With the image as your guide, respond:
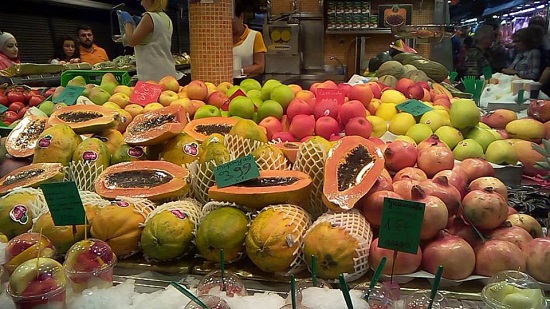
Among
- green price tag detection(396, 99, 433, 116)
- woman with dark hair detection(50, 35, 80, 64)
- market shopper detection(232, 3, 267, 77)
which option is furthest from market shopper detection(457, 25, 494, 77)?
woman with dark hair detection(50, 35, 80, 64)

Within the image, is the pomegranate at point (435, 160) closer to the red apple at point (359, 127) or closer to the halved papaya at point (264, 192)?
the red apple at point (359, 127)

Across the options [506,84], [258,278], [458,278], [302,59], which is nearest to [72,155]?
[258,278]

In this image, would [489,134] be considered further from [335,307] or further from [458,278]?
[335,307]

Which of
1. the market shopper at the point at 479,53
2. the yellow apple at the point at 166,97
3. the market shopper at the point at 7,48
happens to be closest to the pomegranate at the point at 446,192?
the yellow apple at the point at 166,97

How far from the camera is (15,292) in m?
1.08

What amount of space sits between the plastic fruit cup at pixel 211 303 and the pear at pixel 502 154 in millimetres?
1544

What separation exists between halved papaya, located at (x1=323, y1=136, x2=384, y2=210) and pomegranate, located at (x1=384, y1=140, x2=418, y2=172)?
0.72 ft

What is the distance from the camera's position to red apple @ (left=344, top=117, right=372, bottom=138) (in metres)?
2.11

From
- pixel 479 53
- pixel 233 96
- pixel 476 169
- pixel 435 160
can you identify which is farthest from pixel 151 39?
pixel 479 53

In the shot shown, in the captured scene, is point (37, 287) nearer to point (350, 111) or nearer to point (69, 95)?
point (350, 111)

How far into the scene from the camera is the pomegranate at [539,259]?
4.10 feet

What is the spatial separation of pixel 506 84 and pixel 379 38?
302 cm

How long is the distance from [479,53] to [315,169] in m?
6.65

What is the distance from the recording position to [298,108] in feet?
7.47
